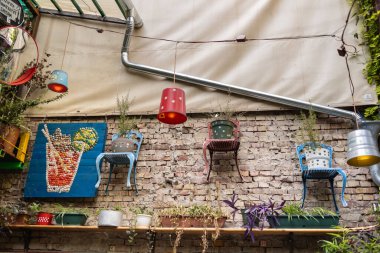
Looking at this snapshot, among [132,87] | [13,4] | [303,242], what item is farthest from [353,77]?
[13,4]

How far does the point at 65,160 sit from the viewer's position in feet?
16.2

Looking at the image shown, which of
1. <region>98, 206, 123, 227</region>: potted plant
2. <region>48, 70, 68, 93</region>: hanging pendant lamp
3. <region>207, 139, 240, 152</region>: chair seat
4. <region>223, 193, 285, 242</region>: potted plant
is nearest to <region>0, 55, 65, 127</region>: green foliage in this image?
<region>48, 70, 68, 93</region>: hanging pendant lamp

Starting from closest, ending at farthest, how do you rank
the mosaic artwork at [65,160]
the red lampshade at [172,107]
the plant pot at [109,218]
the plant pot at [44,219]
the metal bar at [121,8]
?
the red lampshade at [172,107]
the plant pot at [109,218]
the plant pot at [44,219]
the mosaic artwork at [65,160]
the metal bar at [121,8]

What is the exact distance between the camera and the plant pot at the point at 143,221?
4191 mm

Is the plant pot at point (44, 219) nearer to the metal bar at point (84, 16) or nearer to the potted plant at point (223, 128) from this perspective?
the potted plant at point (223, 128)

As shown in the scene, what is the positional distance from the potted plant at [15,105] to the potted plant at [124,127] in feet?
2.70

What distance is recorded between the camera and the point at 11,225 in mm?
4367

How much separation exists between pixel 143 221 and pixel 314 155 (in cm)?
197

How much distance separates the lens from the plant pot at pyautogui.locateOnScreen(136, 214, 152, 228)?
13.8ft

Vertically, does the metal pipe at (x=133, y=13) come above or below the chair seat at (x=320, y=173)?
above

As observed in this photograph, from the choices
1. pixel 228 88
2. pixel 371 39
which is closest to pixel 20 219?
pixel 228 88

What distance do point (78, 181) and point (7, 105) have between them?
1250 mm

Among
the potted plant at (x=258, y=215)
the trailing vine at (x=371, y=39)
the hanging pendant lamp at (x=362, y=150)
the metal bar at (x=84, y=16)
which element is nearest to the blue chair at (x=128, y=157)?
the potted plant at (x=258, y=215)

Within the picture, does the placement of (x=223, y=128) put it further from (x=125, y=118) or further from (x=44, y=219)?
(x=44, y=219)
